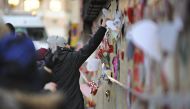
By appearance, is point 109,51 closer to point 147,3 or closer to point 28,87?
point 147,3

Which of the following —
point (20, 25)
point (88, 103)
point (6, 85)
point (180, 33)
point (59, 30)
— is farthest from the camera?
point (59, 30)

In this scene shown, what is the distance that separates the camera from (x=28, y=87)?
372cm

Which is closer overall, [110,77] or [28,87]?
[28,87]

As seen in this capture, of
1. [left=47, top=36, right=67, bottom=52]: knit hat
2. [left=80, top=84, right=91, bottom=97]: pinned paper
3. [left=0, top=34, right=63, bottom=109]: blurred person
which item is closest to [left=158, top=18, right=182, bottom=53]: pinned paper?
[left=0, top=34, right=63, bottom=109]: blurred person

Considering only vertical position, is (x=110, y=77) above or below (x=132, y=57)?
below

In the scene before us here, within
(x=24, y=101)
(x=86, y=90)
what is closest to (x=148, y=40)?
(x=24, y=101)

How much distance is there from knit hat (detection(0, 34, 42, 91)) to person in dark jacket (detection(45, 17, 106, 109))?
3083mm

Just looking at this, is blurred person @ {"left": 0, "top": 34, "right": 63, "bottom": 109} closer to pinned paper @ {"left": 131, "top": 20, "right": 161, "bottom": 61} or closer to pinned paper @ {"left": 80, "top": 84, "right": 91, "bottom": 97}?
pinned paper @ {"left": 131, "top": 20, "right": 161, "bottom": 61}

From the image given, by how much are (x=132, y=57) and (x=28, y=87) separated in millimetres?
1745

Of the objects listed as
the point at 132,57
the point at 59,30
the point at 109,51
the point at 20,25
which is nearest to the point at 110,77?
the point at 109,51

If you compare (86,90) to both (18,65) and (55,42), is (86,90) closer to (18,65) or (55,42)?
(55,42)

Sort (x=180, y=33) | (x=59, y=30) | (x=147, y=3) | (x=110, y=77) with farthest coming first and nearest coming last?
1. (x=59, y=30)
2. (x=110, y=77)
3. (x=147, y=3)
4. (x=180, y=33)

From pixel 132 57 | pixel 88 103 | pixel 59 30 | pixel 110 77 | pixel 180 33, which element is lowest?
pixel 59 30

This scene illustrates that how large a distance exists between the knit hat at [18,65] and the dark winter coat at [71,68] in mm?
3111
